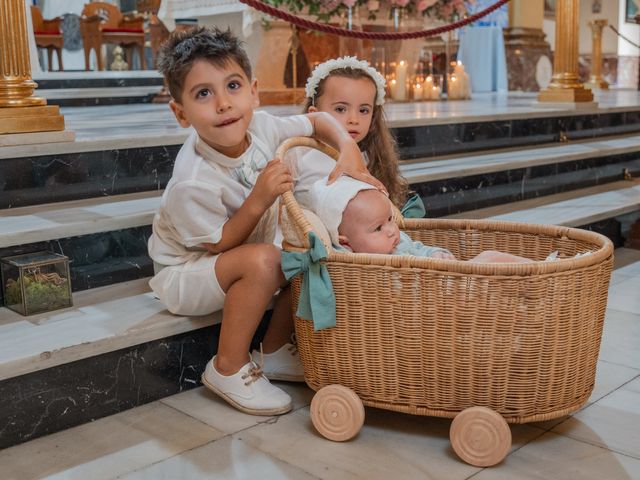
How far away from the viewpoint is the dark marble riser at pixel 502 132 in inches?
162

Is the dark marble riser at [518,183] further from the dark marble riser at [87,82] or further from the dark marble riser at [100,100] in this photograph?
the dark marble riser at [87,82]

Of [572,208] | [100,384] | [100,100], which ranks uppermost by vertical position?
[100,100]

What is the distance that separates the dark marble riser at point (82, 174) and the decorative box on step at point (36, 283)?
1.49 feet

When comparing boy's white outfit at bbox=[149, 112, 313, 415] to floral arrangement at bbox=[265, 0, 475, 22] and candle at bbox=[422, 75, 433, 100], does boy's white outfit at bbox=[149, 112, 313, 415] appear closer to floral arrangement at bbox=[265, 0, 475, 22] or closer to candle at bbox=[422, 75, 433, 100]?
floral arrangement at bbox=[265, 0, 475, 22]

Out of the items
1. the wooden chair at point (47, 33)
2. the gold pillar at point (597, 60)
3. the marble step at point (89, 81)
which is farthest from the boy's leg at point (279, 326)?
the gold pillar at point (597, 60)

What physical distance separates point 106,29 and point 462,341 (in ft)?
29.6

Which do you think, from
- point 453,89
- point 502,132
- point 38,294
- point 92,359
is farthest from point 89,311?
point 453,89

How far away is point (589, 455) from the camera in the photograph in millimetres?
1816

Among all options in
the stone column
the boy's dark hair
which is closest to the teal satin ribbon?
the boy's dark hair

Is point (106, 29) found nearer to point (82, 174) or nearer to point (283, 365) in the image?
point (82, 174)

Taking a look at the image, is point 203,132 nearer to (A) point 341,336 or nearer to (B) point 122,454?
(A) point 341,336

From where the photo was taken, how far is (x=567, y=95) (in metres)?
5.33

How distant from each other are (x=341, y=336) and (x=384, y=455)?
282 millimetres

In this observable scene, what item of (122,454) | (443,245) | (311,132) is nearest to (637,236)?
(443,245)
